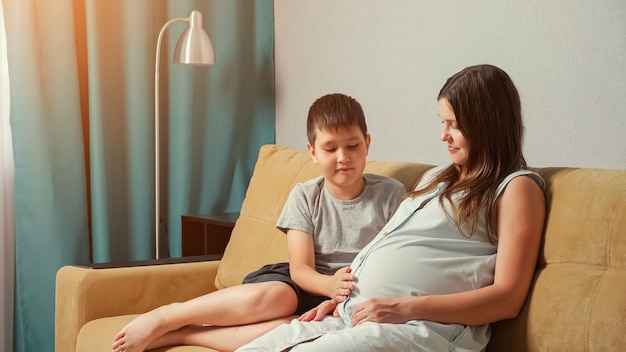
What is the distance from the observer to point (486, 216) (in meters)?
1.90

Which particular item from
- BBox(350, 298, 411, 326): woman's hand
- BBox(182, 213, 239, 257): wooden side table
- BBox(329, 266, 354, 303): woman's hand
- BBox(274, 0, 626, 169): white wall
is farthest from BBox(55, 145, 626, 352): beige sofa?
BBox(182, 213, 239, 257): wooden side table

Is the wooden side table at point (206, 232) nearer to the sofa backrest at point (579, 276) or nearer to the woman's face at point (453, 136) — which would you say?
the woman's face at point (453, 136)

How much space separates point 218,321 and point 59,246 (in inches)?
57.4

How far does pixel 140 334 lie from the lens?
2.17m

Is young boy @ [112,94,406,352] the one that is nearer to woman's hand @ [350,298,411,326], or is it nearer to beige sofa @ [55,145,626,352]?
beige sofa @ [55,145,626,352]

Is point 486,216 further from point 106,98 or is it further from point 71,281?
point 106,98

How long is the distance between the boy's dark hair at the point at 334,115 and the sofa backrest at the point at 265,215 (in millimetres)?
266

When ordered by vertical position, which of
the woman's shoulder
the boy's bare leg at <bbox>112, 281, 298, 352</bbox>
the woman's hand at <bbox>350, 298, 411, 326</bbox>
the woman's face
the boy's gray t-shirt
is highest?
the woman's face

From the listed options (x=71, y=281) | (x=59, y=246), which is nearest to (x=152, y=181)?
(x=59, y=246)

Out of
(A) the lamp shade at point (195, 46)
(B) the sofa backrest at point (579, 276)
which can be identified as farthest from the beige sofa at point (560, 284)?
(A) the lamp shade at point (195, 46)

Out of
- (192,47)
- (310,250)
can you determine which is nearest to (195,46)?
(192,47)

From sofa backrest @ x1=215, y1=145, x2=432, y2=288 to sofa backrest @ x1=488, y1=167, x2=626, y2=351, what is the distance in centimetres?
75

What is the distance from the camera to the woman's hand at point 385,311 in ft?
5.98

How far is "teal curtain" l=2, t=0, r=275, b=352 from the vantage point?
11.0 feet
